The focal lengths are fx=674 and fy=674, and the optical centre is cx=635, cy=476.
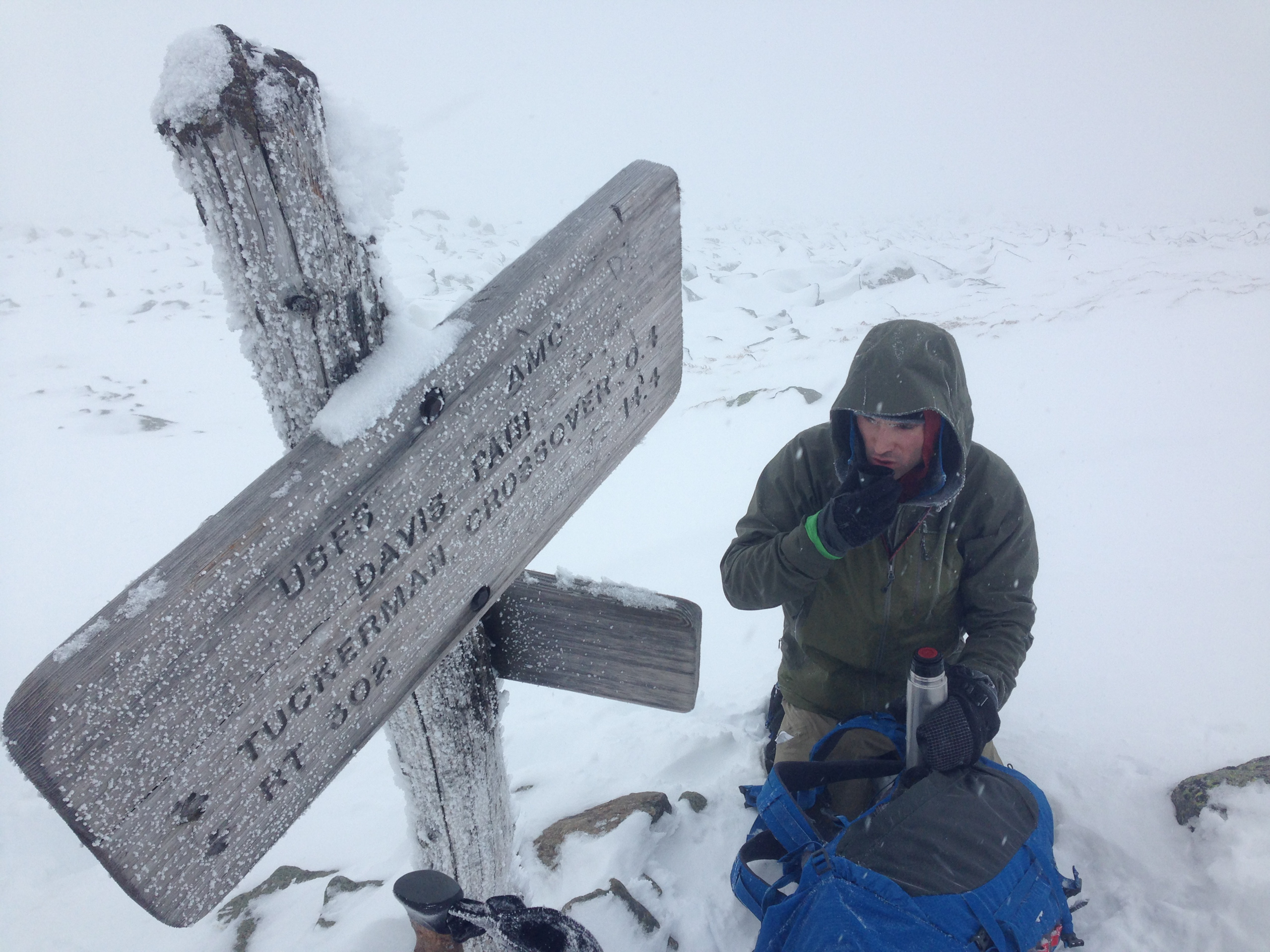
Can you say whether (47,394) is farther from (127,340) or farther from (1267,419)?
(1267,419)

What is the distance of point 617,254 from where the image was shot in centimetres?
94

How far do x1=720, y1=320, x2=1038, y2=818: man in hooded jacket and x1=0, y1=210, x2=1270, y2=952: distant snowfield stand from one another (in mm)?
538

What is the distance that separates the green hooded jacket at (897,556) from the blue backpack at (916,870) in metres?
0.41

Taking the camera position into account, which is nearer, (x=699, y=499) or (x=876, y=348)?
(x=876, y=348)

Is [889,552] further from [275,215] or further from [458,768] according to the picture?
[275,215]

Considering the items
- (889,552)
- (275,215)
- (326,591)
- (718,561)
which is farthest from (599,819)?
(718,561)

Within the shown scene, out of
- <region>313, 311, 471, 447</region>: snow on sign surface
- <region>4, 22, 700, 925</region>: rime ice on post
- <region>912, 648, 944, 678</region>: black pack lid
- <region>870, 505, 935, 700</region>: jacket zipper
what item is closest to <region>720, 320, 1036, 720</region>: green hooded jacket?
<region>870, 505, 935, 700</region>: jacket zipper

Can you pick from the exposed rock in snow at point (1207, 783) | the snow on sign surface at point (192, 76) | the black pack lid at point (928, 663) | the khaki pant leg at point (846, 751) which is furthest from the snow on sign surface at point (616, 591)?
the exposed rock in snow at point (1207, 783)

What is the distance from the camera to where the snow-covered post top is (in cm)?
65

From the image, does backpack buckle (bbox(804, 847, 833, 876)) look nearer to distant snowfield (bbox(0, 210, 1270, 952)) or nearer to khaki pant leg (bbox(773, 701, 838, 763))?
distant snowfield (bbox(0, 210, 1270, 952))

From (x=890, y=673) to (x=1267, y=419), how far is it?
15.8ft

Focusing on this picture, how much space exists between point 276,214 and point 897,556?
6.38 ft

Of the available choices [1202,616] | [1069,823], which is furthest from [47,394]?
[1202,616]

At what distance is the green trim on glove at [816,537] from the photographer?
1.90 metres
